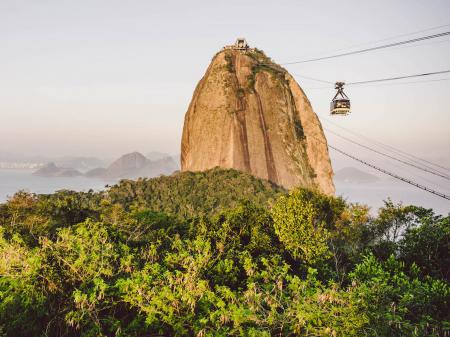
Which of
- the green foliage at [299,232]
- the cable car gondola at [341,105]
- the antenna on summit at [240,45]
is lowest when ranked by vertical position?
the green foliage at [299,232]

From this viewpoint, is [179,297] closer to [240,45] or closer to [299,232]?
[299,232]

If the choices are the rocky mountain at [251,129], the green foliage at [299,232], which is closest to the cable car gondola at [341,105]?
the green foliage at [299,232]

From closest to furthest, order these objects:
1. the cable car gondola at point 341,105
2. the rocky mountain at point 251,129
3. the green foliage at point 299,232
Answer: the green foliage at point 299,232 → the cable car gondola at point 341,105 → the rocky mountain at point 251,129

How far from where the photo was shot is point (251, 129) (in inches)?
2090

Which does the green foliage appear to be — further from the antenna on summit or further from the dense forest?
the antenna on summit

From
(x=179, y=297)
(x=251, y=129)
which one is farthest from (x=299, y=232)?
(x=251, y=129)

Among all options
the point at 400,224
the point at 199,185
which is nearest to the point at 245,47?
the point at 199,185

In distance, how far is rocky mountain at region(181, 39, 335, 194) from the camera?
52688 mm

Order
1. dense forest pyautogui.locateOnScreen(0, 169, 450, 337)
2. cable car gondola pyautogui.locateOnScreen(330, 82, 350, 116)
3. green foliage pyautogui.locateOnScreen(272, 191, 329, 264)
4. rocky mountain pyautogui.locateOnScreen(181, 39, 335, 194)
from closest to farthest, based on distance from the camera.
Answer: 1. dense forest pyautogui.locateOnScreen(0, 169, 450, 337)
2. green foliage pyautogui.locateOnScreen(272, 191, 329, 264)
3. cable car gondola pyautogui.locateOnScreen(330, 82, 350, 116)
4. rocky mountain pyautogui.locateOnScreen(181, 39, 335, 194)

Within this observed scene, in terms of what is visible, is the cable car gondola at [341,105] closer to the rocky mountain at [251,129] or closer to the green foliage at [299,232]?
the green foliage at [299,232]

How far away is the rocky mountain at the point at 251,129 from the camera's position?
52688 millimetres

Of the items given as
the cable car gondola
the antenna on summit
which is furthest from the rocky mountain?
the cable car gondola

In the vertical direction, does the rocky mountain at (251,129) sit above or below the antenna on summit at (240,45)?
below

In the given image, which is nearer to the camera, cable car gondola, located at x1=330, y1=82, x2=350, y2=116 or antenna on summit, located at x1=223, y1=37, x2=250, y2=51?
cable car gondola, located at x1=330, y1=82, x2=350, y2=116
